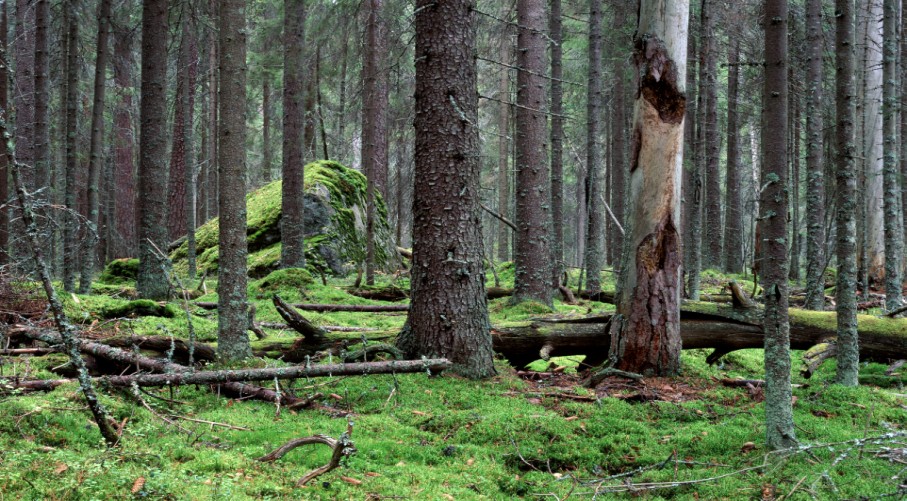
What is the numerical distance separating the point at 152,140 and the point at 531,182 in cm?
614

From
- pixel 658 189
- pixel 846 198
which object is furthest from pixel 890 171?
pixel 658 189

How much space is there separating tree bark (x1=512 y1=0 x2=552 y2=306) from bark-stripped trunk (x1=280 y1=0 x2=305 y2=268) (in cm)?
470

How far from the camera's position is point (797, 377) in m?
6.49

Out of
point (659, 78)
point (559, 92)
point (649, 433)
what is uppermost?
point (559, 92)

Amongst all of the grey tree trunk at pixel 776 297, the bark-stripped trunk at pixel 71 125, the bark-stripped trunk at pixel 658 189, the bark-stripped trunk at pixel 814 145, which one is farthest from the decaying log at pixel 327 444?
the bark-stripped trunk at pixel 71 125

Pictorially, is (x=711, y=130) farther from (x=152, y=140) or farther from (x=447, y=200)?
(x=152, y=140)

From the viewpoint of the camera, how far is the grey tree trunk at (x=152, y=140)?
30.6 ft

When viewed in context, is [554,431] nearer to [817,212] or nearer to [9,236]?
[817,212]

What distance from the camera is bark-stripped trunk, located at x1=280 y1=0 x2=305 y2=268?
485 inches

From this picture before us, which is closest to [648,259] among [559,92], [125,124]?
[559,92]

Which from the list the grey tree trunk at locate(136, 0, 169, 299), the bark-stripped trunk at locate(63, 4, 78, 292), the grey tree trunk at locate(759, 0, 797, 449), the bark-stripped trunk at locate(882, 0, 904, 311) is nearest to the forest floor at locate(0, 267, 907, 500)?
the grey tree trunk at locate(759, 0, 797, 449)

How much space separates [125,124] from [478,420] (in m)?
21.2

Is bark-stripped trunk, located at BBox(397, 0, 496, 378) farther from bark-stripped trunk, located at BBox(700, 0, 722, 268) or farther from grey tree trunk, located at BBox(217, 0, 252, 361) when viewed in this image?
bark-stripped trunk, located at BBox(700, 0, 722, 268)

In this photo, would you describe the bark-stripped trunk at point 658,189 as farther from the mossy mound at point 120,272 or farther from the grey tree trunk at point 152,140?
the mossy mound at point 120,272
